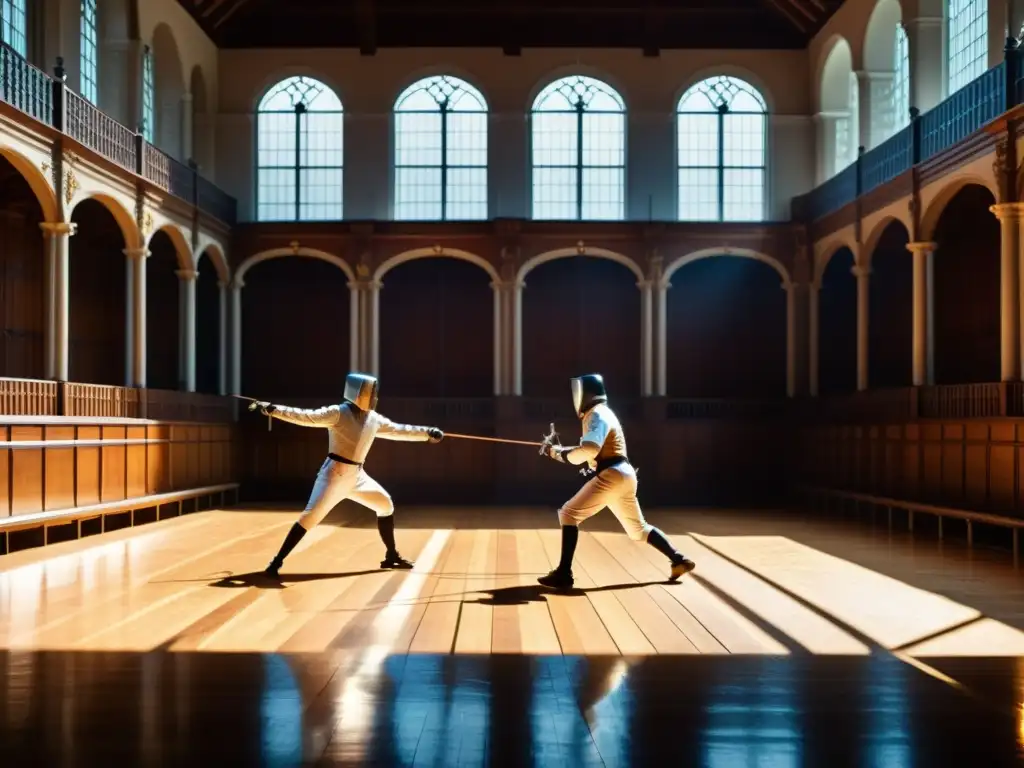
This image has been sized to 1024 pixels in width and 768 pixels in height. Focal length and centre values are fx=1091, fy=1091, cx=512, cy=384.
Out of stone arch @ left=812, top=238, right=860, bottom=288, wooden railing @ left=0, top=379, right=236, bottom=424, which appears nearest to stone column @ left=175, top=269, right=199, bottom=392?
wooden railing @ left=0, top=379, right=236, bottom=424

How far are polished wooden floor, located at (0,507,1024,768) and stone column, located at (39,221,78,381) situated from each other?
415 cm

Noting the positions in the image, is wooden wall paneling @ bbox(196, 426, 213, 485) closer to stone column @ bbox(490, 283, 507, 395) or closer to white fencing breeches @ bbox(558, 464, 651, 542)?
stone column @ bbox(490, 283, 507, 395)

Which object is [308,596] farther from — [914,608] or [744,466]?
[744,466]

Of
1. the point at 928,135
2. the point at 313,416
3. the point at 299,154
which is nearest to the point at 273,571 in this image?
the point at 313,416

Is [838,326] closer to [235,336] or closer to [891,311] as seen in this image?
[891,311]

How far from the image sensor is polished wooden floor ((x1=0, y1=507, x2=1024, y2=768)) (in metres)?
4.47

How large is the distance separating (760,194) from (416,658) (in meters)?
18.7

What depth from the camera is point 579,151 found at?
23.2 meters

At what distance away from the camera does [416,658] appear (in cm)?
621

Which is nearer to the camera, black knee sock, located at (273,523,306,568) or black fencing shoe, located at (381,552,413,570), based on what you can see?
black knee sock, located at (273,523,306,568)

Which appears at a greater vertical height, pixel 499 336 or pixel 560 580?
pixel 499 336

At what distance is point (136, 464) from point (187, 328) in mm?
4495

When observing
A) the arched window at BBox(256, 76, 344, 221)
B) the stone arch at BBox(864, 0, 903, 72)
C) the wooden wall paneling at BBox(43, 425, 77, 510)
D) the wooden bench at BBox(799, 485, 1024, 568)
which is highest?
the stone arch at BBox(864, 0, 903, 72)

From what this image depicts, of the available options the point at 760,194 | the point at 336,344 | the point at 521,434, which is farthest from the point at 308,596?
the point at 760,194
